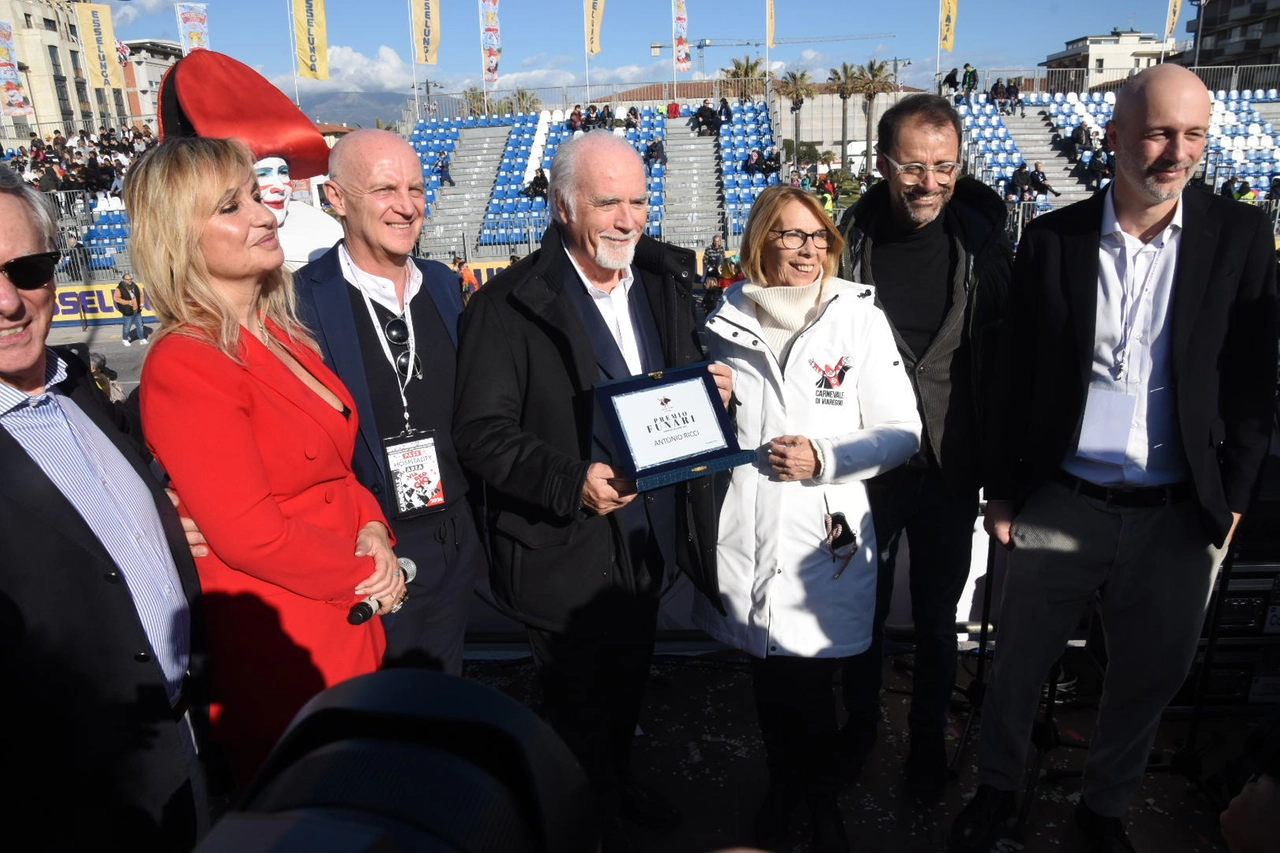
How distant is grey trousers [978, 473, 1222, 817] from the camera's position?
2.30m

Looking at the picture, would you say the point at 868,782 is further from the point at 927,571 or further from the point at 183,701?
the point at 183,701

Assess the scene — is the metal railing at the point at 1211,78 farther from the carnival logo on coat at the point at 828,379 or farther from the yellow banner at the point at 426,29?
the carnival logo on coat at the point at 828,379

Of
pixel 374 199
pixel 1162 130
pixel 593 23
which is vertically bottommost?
pixel 374 199

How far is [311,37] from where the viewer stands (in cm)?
2605

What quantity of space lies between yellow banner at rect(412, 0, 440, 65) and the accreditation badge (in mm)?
31131

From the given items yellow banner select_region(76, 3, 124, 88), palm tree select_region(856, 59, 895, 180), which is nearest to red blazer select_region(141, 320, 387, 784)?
yellow banner select_region(76, 3, 124, 88)

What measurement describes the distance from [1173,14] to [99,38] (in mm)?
51592

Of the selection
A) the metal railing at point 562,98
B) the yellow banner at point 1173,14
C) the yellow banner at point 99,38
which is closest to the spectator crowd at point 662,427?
the metal railing at point 562,98

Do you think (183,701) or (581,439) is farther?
(581,439)

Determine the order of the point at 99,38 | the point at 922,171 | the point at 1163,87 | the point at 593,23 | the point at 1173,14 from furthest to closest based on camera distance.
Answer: the point at 99,38 → the point at 1173,14 → the point at 593,23 → the point at 922,171 → the point at 1163,87

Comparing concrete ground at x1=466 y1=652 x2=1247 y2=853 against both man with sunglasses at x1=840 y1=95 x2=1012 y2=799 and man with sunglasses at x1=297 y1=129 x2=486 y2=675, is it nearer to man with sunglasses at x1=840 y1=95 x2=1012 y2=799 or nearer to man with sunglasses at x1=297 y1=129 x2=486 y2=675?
man with sunglasses at x1=840 y1=95 x2=1012 y2=799

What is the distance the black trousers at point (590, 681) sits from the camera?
2436 millimetres

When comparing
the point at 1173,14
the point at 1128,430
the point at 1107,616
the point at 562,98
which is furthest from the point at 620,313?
the point at 1173,14

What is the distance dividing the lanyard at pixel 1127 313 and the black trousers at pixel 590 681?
1.55m
